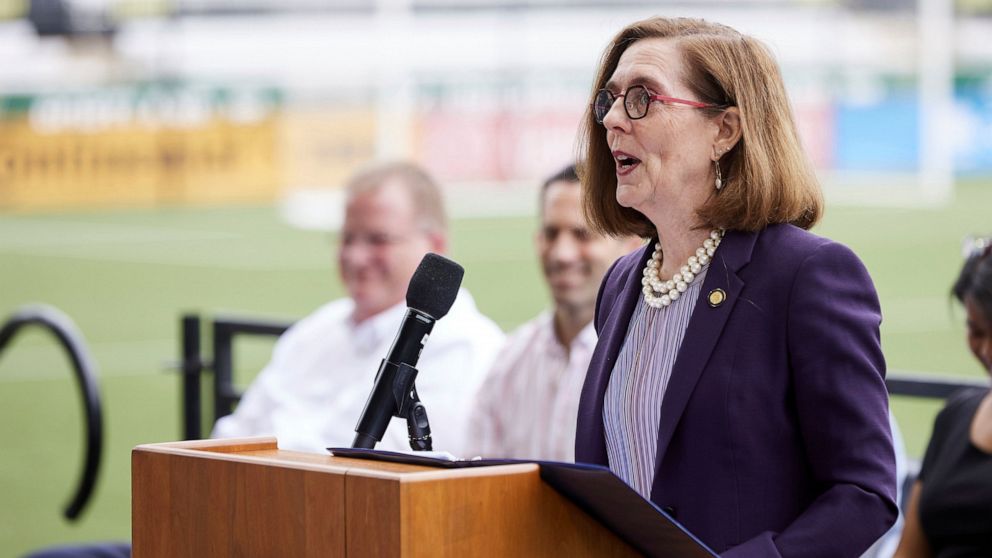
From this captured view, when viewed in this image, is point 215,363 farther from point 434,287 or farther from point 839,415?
point 839,415

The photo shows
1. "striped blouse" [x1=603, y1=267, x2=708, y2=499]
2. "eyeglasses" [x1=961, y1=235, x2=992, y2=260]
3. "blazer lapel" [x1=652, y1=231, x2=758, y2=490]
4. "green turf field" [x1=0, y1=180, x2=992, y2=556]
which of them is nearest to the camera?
"blazer lapel" [x1=652, y1=231, x2=758, y2=490]

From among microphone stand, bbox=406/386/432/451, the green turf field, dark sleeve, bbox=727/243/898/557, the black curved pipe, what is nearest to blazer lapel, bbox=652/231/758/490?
dark sleeve, bbox=727/243/898/557

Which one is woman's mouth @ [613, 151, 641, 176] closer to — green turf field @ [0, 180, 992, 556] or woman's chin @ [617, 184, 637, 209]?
woman's chin @ [617, 184, 637, 209]

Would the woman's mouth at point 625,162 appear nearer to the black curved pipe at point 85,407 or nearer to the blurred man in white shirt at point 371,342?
the blurred man in white shirt at point 371,342

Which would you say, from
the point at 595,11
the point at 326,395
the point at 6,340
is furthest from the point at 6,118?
the point at 326,395

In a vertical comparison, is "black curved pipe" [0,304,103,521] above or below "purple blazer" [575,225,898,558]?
Result: below

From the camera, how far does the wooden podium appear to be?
5.44 ft

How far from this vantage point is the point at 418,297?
214cm

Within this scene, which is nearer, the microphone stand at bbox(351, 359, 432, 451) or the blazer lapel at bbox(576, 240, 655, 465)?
the microphone stand at bbox(351, 359, 432, 451)

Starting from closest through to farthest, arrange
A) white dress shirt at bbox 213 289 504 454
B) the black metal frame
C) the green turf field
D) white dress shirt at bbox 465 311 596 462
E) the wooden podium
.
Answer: the wooden podium, white dress shirt at bbox 465 311 596 462, white dress shirt at bbox 213 289 504 454, the black metal frame, the green turf field

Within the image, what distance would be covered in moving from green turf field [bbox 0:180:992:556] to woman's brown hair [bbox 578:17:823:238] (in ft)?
16.5

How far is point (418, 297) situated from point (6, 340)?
4.09 m

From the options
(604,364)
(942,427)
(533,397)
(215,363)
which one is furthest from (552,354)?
(215,363)

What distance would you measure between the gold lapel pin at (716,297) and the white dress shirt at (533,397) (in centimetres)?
166
